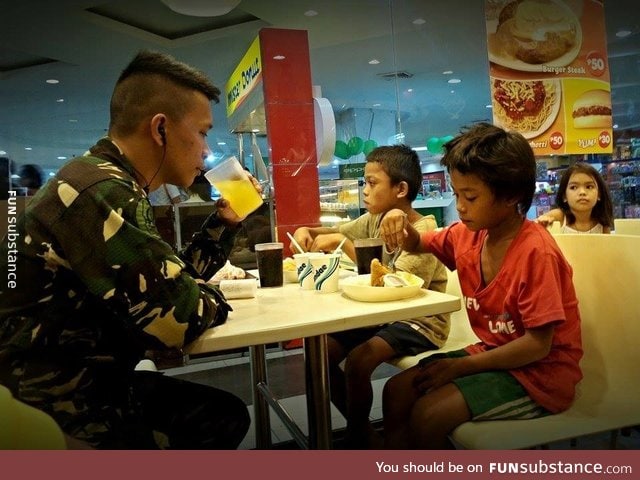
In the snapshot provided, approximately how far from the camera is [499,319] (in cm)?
107

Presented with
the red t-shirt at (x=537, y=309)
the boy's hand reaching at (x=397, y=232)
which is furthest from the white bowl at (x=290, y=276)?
the red t-shirt at (x=537, y=309)

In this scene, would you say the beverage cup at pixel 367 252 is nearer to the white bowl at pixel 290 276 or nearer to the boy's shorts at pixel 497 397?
the white bowl at pixel 290 276

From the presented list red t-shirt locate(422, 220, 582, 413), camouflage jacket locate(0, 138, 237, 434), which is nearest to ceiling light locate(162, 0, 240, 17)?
camouflage jacket locate(0, 138, 237, 434)

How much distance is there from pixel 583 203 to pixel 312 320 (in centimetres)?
209

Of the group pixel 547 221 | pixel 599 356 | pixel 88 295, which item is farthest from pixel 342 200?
pixel 88 295

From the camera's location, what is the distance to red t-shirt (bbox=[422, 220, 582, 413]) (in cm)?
95

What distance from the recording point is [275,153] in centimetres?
348

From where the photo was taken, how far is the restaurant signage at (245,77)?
3.65 m

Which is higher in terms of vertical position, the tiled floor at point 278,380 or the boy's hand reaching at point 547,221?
the boy's hand reaching at point 547,221

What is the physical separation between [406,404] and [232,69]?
4.87 meters

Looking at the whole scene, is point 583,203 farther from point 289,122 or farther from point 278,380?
point 289,122

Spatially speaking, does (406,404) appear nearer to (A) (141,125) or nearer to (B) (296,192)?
(A) (141,125)

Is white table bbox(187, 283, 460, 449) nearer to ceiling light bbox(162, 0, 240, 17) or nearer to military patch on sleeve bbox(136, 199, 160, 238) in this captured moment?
military patch on sleeve bbox(136, 199, 160, 238)

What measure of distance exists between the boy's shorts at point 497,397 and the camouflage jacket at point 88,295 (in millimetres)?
582
